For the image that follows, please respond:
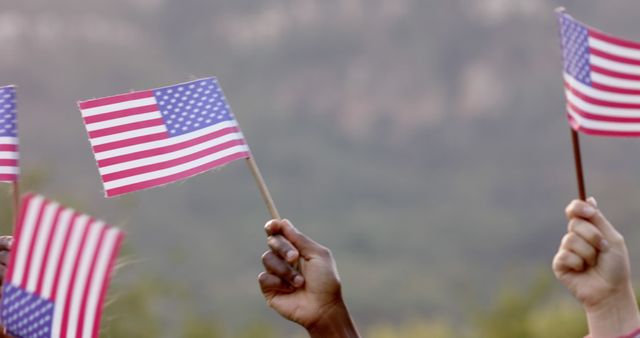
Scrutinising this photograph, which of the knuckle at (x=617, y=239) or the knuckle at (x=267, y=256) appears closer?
the knuckle at (x=617, y=239)

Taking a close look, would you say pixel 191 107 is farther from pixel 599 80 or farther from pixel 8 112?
pixel 599 80

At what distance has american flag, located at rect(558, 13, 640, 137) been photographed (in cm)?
415

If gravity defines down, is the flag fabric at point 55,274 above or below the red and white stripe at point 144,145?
below

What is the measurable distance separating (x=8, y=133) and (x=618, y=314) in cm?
183

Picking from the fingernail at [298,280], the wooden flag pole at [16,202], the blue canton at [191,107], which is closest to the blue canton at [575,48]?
the fingernail at [298,280]

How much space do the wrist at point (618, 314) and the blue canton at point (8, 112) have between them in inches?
68.3

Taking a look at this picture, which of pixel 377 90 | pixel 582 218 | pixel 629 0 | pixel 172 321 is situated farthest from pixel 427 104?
pixel 582 218

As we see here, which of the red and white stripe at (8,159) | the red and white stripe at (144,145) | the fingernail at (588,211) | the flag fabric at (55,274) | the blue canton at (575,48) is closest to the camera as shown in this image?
the flag fabric at (55,274)

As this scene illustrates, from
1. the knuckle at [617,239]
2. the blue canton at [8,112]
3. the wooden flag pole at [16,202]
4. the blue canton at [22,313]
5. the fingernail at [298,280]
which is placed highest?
the blue canton at [8,112]

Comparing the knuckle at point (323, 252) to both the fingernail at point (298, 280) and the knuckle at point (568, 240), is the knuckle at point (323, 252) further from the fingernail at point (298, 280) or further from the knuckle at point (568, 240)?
the knuckle at point (568, 240)

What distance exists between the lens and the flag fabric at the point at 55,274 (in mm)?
3477

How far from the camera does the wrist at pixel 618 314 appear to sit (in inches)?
156

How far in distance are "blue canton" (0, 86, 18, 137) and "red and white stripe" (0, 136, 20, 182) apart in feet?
0.07

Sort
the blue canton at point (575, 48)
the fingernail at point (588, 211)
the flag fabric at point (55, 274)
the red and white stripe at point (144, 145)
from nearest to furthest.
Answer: the flag fabric at point (55, 274) < the fingernail at point (588, 211) < the blue canton at point (575, 48) < the red and white stripe at point (144, 145)
